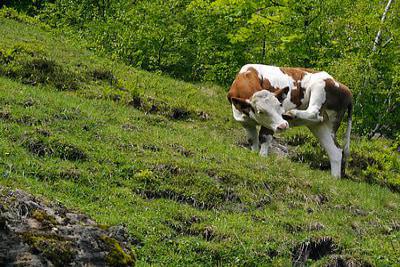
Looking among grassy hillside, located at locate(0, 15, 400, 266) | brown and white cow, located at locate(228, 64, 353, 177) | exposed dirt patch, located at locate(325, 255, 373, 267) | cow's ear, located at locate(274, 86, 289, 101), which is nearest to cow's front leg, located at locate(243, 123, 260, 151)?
brown and white cow, located at locate(228, 64, 353, 177)

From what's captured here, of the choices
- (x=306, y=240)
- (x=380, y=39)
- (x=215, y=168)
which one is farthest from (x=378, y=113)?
(x=306, y=240)

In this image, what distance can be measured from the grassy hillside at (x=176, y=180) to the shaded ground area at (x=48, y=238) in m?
1.03

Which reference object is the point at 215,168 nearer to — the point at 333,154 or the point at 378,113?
the point at 333,154

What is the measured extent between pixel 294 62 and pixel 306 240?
16806 mm

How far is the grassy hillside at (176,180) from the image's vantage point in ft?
29.6

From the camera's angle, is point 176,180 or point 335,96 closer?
point 176,180

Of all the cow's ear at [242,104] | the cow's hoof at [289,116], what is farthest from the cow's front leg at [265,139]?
the cow's ear at [242,104]

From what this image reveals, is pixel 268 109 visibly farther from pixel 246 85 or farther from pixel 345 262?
pixel 345 262

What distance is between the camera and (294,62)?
25562 mm

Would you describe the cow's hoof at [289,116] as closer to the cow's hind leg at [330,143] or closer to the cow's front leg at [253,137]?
the cow's front leg at [253,137]

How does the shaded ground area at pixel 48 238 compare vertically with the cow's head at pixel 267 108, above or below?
above

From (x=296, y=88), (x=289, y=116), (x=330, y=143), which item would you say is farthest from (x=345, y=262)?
(x=296, y=88)

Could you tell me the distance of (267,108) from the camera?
45.3 ft

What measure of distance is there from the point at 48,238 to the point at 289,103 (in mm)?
9784
